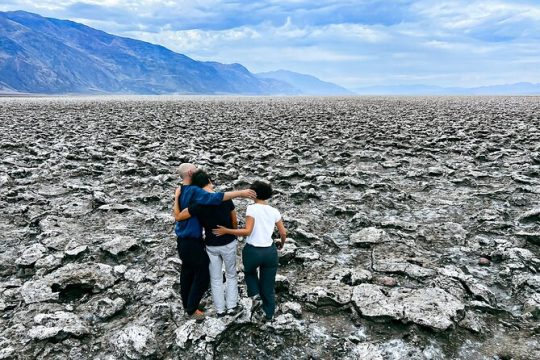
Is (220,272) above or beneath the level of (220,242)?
beneath

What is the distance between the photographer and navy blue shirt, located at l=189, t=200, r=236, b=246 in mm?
4262

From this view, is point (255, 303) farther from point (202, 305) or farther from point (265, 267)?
point (202, 305)

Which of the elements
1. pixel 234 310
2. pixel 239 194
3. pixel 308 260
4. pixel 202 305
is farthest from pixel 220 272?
pixel 308 260

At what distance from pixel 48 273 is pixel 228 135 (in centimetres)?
1314

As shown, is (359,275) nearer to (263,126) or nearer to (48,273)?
(48,273)

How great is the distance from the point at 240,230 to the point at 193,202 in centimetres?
53

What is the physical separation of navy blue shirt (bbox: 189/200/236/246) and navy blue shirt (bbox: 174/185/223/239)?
71mm

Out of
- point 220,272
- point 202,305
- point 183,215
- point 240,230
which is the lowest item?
point 202,305

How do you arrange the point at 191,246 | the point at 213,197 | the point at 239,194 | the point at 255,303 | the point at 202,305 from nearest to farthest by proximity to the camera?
the point at 239,194
the point at 213,197
the point at 191,246
the point at 255,303
the point at 202,305

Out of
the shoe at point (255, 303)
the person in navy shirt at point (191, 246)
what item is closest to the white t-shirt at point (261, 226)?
the person in navy shirt at point (191, 246)

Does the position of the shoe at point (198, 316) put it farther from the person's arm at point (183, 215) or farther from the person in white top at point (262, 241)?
the person's arm at point (183, 215)

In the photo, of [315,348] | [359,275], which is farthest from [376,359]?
[359,275]

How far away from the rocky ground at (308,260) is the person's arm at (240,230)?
865 mm

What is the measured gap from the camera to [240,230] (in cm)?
424
